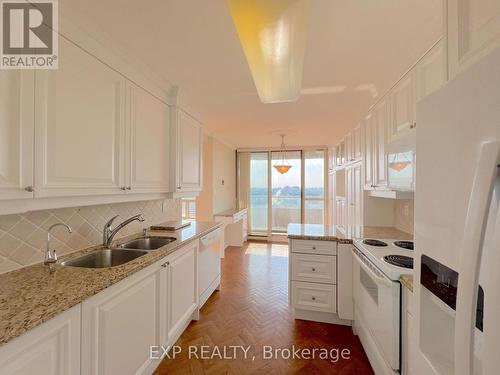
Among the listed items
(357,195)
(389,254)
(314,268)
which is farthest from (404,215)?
(314,268)

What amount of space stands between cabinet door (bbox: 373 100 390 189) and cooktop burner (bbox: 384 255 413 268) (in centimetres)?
76

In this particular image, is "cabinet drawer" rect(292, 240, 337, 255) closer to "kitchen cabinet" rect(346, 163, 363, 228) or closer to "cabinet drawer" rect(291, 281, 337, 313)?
"cabinet drawer" rect(291, 281, 337, 313)

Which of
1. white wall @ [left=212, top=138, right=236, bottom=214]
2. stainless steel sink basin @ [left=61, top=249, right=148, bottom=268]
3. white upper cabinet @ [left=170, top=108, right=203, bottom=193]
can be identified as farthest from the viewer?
white wall @ [left=212, top=138, right=236, bottom=214]

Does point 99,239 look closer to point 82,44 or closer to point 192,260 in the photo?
point 192,260

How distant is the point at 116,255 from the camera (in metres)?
1.77

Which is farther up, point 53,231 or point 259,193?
point 259,193

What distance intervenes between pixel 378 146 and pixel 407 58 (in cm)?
88

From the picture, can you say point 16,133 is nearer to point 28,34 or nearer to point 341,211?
point 28,34

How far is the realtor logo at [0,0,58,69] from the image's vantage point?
104 cm

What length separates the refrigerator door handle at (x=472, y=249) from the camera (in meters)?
0.46

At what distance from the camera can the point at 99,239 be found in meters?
1.83

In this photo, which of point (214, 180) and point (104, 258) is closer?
point (104, 258)

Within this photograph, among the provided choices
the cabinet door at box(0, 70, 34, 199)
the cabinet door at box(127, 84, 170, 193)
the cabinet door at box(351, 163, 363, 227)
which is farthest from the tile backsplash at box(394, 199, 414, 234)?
the cabinet door at box(0, 70, 34, 199)

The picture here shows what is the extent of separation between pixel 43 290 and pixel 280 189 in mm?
5197
